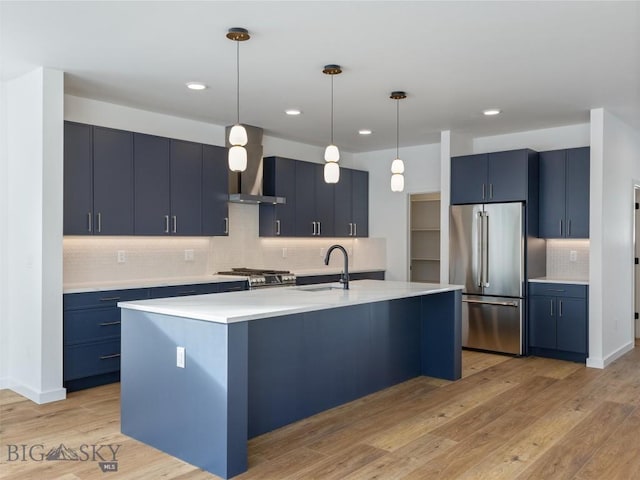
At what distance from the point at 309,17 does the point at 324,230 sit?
4.22m

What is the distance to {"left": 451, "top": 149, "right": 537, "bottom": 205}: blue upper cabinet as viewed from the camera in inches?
239

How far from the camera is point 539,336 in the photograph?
19.8 ft

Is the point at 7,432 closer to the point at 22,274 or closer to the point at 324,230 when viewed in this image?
the point at 22,274

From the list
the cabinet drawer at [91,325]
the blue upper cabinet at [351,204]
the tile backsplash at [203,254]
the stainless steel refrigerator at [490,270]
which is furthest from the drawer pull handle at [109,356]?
the stainless steel refrigerator at [490,270]

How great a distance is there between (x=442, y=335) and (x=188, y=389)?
2600mm

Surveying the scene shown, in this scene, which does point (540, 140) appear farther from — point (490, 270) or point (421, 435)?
point (421, 435)

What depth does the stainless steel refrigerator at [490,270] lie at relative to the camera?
603 cm

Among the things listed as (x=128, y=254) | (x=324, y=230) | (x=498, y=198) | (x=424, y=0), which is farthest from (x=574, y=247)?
(x=128, y=254)

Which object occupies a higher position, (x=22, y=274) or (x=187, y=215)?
(x=187, y=215)

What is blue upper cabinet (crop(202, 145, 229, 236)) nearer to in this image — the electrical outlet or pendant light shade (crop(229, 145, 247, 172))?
pendant light shade (crop(229, 145, 247, 172))

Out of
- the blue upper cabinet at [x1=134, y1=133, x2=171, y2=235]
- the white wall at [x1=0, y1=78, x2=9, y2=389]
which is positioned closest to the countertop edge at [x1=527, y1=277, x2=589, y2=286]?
the blue upper cabinet at [x1=134, y1=133, x2=171, y2=235]

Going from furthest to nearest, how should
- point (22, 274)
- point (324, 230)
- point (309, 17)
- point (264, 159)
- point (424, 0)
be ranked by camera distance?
point (324, 230), point (264, 159), point (22, 274), point (309, 17), point (424, 0)

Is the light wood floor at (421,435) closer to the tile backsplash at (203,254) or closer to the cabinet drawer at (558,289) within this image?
the cabinet drawer at (558,289)

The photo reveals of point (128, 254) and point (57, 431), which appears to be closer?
point (57, 431)
